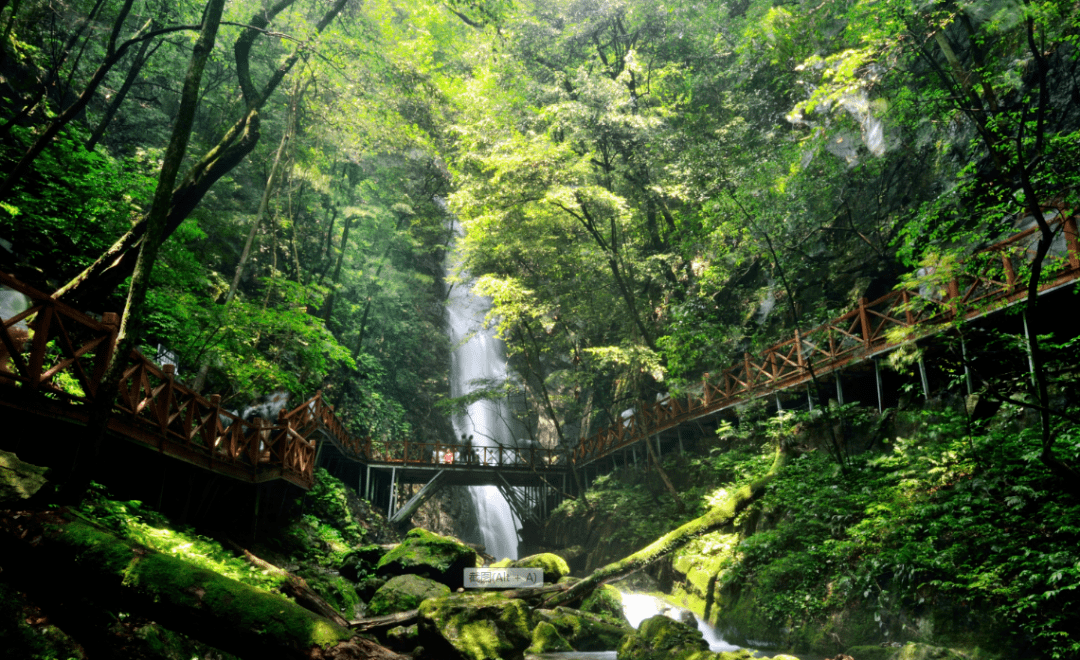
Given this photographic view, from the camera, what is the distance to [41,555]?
4.01 m

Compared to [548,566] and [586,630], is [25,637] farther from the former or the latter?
[548,566]

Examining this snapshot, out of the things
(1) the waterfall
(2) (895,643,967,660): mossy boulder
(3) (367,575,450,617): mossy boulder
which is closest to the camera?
(2) (895,643,967,660): mossy boulder

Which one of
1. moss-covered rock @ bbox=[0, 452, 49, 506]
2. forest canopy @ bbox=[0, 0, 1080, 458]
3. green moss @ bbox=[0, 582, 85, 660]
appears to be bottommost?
green moss @ bbox=[0, 582, 85, 660]

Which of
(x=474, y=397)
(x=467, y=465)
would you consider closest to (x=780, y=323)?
(x=474, y=397)

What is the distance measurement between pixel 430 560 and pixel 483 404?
767 inches

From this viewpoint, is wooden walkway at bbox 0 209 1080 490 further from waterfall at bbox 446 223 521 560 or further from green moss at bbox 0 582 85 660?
waterfall at bbox 446 223 521 560

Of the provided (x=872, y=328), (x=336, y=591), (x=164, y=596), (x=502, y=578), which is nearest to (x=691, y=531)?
(x=502, y=578)

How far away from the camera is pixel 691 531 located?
A: 34.6 ft

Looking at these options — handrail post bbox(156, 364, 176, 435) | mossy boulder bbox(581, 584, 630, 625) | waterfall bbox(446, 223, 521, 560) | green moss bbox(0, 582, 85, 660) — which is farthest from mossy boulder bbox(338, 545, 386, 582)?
waterfall bbox(446, 223, 521, 560)

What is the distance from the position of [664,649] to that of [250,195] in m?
20.2

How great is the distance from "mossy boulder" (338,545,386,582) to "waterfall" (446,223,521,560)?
16925 mm

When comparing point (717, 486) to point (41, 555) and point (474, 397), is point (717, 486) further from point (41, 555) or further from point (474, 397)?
point (41, 555)

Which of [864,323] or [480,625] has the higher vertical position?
[864,323]

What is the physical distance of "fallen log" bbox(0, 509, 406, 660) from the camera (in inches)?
154
